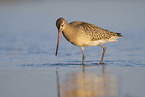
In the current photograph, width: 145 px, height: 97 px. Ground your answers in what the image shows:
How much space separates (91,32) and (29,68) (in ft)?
7.72

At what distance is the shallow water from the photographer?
661 cm

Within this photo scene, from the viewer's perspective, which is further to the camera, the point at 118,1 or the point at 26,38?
the point at 118,1

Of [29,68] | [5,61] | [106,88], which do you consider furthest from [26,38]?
[106,88]

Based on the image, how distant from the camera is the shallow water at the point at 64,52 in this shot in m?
6.61

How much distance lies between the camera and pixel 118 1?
895 inches

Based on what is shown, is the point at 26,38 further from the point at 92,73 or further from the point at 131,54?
the point at 92,73

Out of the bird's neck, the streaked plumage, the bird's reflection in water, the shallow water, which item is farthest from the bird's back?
the bird's reflection in water

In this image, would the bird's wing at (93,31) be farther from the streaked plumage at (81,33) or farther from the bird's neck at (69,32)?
the bird's neck at (69,32)

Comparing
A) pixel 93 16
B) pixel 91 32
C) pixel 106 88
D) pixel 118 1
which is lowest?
pixel 106 88

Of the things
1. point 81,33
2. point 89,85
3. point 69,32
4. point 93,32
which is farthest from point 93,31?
point 89,85

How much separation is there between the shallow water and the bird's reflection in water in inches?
0.7

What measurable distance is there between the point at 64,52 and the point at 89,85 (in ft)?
15.6

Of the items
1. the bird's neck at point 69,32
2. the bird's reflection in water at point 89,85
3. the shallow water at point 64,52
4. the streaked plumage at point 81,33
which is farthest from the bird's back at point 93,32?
the bird's reflection in water at point 89,85

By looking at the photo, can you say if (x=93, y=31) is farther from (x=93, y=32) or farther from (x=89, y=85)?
(x=89, y=85)
